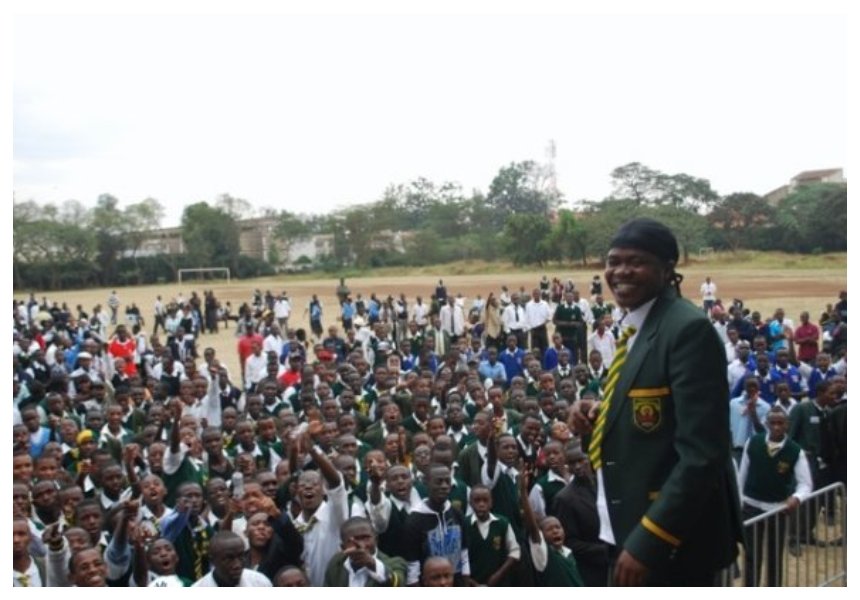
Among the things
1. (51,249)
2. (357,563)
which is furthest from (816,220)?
(357,563)

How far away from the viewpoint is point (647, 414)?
1936 millimetres

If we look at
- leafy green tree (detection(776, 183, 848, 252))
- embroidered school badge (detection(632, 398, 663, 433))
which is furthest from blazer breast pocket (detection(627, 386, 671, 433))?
leafy green tree (detection(776, 183, 848, 252))

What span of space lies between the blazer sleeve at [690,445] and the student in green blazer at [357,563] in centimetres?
234

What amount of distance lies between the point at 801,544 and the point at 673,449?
3638mm

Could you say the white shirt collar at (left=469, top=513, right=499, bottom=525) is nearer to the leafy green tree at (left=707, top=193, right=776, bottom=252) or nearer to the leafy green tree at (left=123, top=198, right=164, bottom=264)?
the leafy green tree at (left=707, top=193, right=776, bottom=252)

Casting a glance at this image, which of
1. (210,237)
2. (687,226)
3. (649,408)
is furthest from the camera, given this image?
(210,237)

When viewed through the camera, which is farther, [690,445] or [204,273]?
[204,273]

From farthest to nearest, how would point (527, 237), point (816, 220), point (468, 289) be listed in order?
point (527, 237) < point (816, 220) < point (468, 289)

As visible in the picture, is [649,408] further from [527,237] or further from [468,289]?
[527,237]

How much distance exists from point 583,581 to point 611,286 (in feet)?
9.81

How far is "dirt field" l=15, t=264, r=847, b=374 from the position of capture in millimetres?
26047

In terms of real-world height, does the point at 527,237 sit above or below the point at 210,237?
below

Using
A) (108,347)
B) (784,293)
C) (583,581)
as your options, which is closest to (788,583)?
(583,581)

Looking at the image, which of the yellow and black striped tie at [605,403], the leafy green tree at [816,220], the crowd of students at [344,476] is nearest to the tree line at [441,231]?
the leafy green tree at [816,220]
